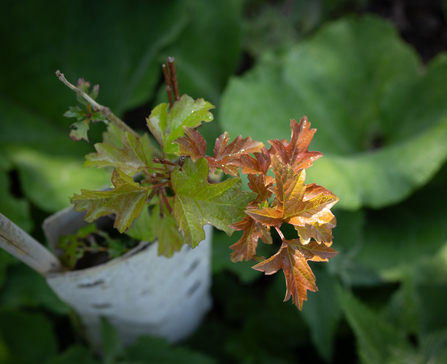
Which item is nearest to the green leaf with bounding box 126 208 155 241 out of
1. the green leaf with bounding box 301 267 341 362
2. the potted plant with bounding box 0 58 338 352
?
the potted plant with bounding box 0 58 338 352

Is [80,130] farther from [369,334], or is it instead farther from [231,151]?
[369,334]

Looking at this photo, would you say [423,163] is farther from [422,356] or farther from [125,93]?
[125,93]

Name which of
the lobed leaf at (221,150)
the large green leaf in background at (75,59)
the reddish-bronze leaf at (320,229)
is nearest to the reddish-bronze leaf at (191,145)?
the lobed leaf at (221,150)

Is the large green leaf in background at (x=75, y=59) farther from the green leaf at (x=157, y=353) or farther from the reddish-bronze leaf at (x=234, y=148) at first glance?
the reddish-bronze leaf at (x=234, y=148)

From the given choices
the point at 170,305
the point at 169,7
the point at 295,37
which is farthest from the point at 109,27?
the point at 170,305

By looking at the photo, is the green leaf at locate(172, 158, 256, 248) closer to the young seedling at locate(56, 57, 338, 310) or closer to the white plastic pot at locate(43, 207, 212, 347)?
the young seedling at locate(56, 57, 338, 310)

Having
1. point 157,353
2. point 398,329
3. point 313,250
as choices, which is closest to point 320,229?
point 313,250
